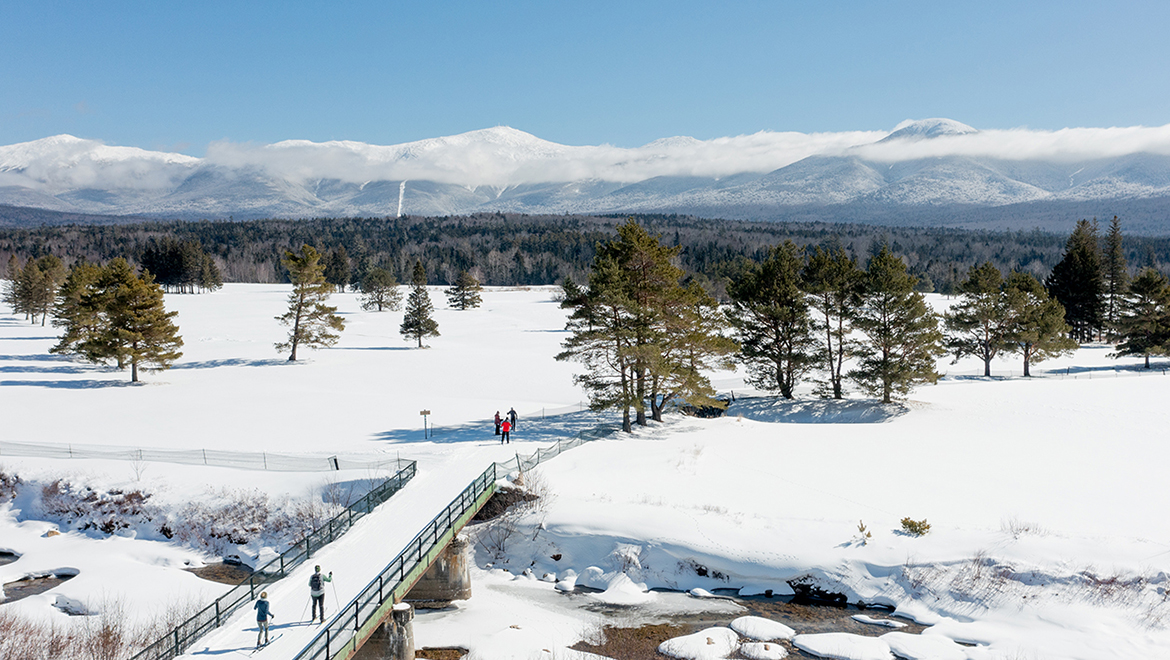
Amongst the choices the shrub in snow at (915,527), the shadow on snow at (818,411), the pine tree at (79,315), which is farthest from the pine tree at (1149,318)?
the pine tree at (79,315)

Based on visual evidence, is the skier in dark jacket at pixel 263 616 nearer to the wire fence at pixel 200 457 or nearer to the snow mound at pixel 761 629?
the snow mound at pixel 761 629

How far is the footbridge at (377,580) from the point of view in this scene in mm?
15453

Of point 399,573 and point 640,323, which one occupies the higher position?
point 640,323

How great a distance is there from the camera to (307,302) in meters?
61.5

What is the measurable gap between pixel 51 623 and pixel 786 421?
3575cm

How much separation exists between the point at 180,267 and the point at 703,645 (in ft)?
448

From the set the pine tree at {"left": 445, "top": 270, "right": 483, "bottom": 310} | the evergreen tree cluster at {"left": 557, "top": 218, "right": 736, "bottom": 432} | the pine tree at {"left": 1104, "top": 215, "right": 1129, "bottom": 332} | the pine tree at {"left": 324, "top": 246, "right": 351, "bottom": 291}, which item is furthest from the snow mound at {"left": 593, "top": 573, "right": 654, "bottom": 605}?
the pine tree at {"left": 324, "top": 246, "right": 351, "bottom": 291}

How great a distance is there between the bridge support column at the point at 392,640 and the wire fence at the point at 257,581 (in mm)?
3143

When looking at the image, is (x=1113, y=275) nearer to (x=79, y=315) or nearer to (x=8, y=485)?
(x=8, y=485)

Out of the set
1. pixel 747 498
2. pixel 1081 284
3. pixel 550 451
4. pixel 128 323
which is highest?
pixel 1081 284

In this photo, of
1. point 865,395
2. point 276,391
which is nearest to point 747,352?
point 865,395

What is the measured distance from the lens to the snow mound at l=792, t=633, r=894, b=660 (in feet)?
60.2

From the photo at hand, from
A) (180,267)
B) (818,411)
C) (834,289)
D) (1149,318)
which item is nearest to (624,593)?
(818,411)

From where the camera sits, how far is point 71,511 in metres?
29.0
